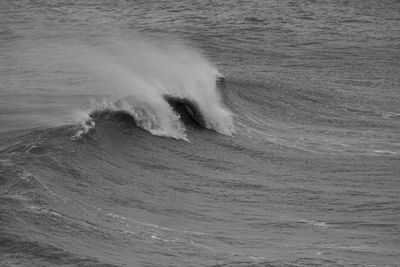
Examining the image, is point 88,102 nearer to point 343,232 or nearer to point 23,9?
point 343,232

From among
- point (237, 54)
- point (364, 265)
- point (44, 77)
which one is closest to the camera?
point (364, 265)

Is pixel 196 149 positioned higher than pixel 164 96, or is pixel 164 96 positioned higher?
pixel 164 96

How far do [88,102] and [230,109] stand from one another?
511 cm

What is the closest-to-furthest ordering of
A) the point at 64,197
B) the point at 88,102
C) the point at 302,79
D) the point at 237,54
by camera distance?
the point at 64,197
the point at 88,102
the point at 302,79
the point at 237,54

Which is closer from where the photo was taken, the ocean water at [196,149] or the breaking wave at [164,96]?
the ocean water at [196,149]

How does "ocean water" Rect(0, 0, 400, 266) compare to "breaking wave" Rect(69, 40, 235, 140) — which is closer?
"ocean water" Rect(0, 0, 400, 266)

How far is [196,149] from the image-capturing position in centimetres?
2306

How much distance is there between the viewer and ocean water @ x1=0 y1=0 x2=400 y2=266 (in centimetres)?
1466

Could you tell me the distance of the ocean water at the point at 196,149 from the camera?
48.1 ft

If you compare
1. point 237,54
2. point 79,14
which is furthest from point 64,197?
point 79,14

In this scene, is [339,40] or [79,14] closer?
[339,40]

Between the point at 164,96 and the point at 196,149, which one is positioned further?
the point at 164,96

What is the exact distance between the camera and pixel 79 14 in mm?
50000

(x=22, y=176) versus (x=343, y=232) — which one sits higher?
(x=22, y=176)
